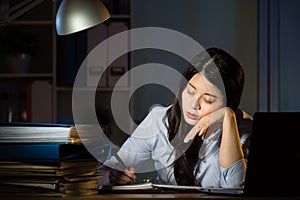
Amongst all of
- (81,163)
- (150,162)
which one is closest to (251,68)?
(150,162)

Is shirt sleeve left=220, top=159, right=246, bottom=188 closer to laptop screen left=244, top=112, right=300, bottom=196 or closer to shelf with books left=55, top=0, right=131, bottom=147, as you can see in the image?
laptop screen left=244, top=112, right=300, bottom=196

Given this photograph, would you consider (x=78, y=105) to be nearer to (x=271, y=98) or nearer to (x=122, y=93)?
(x=122, y=93)

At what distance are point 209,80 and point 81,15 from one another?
947mm

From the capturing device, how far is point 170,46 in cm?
422

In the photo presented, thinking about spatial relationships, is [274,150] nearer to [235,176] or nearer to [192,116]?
[235,176]

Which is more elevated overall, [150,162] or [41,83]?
[41,83]

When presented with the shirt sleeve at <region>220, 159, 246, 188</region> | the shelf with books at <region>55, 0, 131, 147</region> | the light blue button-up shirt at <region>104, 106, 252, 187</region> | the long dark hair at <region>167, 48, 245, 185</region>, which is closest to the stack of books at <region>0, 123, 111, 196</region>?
the shirt sleeve at <region>220, 159, 246, 188</region>

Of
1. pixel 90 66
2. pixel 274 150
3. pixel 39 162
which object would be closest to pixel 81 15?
pixel 39 162

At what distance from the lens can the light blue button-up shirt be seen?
2229mm

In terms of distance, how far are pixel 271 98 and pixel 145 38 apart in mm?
954

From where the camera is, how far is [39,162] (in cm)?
125

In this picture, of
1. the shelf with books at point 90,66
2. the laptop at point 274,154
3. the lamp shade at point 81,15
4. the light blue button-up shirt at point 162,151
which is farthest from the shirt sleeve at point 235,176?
the shelf with books at point 90,66

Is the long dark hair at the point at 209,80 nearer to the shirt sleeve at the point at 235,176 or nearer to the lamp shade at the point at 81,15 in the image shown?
the shirt sleeve at the point at 235,176

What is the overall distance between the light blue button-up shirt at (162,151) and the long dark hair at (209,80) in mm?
27
